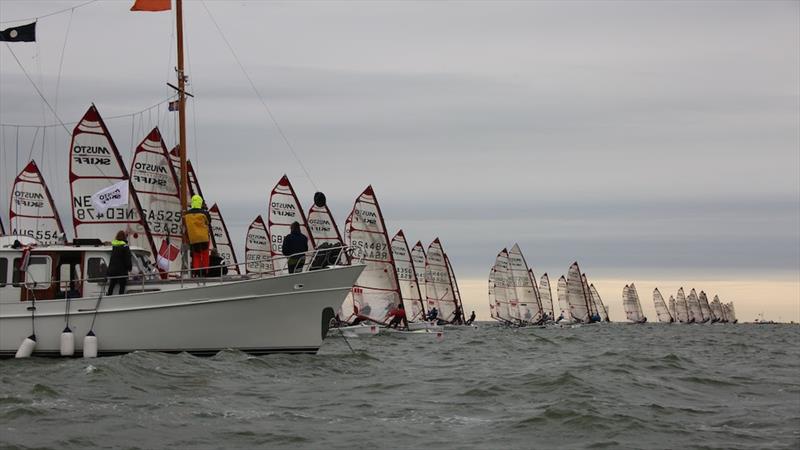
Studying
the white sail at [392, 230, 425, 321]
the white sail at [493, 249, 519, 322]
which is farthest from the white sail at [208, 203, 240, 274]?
the white sail at [493, 249, 519, 322]

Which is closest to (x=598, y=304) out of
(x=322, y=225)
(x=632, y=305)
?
(x=632, y=305)

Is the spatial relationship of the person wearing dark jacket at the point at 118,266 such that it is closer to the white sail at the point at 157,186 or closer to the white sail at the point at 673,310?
the white sail at the point at 157,186

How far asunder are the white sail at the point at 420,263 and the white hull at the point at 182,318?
56.6m

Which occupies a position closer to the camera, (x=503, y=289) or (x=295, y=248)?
(x=295, y=248)

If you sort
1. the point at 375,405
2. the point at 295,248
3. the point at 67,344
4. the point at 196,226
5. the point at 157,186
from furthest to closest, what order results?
the point at 157,186 < the point at 196,226 < the point at 295,248 < the point at 67,344 < the point at 375,405

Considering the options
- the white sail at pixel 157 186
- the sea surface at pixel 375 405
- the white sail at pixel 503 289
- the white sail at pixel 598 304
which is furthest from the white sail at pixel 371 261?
the white sail at pixel 598 304

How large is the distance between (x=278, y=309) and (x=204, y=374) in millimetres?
4569

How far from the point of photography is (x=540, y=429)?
15.2 meters

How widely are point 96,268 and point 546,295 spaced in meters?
97.6

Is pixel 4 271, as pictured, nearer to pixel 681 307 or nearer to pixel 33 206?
pixel 33 206

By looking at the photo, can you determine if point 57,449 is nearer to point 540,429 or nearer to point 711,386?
point 540,429

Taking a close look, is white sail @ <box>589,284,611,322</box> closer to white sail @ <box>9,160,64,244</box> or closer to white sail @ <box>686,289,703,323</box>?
white sail @ <box>686,289,703,323</box>

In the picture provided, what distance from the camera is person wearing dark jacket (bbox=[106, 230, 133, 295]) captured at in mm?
24844

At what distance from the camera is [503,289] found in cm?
10644
